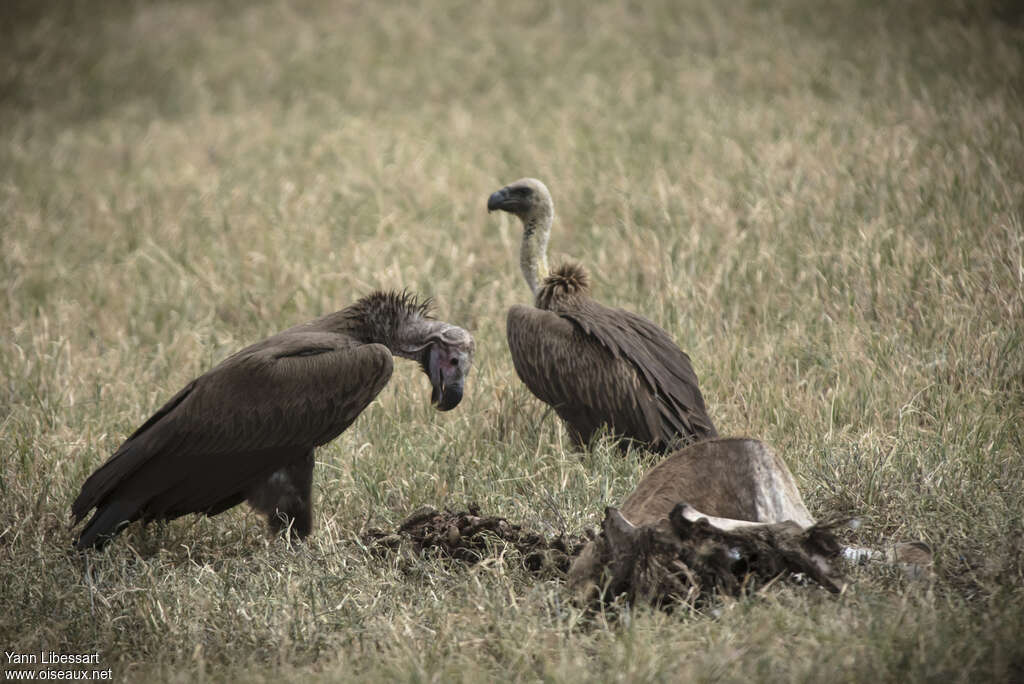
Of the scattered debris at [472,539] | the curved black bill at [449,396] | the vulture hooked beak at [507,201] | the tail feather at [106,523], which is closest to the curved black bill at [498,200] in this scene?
the vulture hooked beak at [507,201]

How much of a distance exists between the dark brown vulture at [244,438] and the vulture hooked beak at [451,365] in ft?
1.25

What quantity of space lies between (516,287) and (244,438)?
3.20 meters

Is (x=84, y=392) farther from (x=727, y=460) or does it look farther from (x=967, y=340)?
(x=967, y=340)

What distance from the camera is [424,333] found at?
5422mm

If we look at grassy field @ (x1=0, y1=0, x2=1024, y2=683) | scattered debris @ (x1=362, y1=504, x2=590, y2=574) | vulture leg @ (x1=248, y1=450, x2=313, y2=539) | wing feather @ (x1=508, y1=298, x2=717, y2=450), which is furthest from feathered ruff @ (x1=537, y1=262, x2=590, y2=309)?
scattered debris @ (x1=362, y1=504, x2=590, y2=574)

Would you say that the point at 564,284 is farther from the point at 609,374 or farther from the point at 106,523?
the point at 106,523

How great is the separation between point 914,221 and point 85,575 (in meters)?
5.59

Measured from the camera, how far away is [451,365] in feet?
17.6

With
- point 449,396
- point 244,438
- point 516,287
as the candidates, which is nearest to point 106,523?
point 244,438

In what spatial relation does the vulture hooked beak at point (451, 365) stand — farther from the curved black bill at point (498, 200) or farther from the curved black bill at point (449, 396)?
the curved black bill at point (498, 200)

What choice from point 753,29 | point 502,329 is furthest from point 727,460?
point 753,29

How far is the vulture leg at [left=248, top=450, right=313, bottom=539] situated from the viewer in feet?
16.5

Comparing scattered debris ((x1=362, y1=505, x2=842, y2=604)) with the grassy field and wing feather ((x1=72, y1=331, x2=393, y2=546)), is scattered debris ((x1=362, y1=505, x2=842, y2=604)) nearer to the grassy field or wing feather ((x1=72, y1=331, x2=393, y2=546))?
the grassy field

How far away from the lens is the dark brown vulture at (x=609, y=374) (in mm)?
5480
